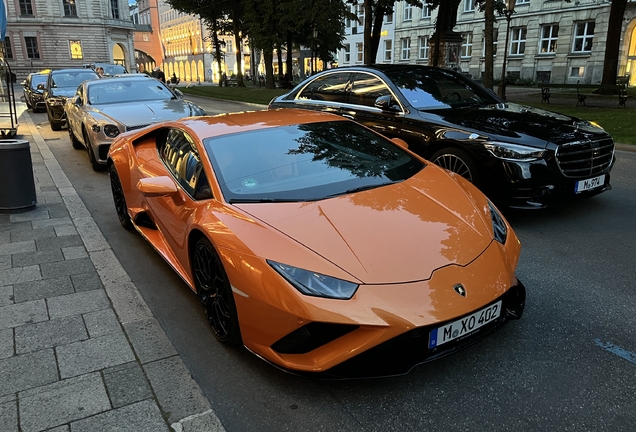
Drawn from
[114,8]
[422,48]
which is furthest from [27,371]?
[114,8]

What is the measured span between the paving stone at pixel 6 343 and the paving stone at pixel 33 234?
83.6 inches

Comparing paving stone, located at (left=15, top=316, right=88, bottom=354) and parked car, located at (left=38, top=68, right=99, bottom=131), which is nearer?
paving stone, located at (left=15, top=316, right=88, bottom=354)

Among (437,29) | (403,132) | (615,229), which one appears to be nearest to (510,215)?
(615,229)

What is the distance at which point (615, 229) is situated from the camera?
4938 millimetres

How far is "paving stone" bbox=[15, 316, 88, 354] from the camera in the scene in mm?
→ 3107

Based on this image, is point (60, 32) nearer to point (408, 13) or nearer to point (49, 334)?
point (408, 13)

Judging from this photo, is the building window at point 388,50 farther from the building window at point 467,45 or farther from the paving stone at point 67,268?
the paving stone at point 67,268

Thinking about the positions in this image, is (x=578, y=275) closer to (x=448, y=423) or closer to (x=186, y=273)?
(x=448, y=423)

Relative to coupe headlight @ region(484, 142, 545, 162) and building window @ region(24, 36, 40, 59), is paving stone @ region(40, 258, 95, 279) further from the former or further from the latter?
building window @ region(24, 36, 40, 59)

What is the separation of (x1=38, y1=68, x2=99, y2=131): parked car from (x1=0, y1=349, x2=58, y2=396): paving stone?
12.6 meters

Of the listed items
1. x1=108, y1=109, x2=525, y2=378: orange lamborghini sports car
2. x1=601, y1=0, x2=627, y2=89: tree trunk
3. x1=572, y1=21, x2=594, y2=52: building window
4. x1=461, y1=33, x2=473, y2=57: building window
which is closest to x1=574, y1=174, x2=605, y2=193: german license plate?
x1=108, y1=109, x2=525, y2=378: orange lamborghini sports car

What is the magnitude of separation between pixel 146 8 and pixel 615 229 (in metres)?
143

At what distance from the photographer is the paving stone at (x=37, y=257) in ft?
14.7

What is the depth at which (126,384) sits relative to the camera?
2.68 meters
